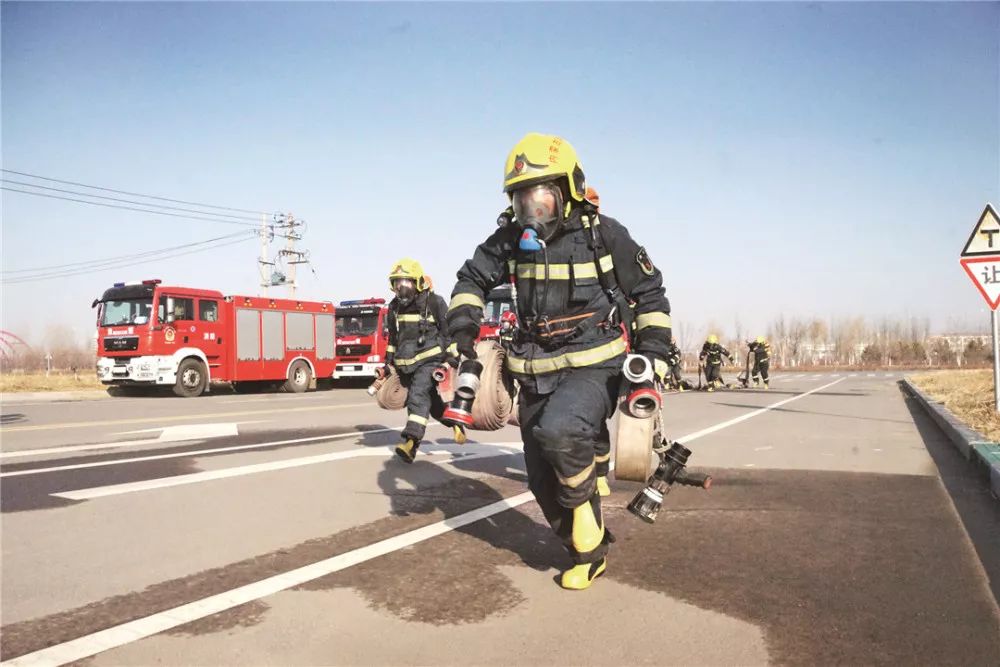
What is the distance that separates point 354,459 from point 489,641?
17.4ft

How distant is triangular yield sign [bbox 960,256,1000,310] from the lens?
1209 centimetres

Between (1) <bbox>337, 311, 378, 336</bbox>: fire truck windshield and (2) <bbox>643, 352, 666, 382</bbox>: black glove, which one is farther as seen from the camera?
(1) <bbox>337, 311, 378, 336</bbox>: fire truck windshield

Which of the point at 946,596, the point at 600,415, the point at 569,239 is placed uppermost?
the point at 569,239

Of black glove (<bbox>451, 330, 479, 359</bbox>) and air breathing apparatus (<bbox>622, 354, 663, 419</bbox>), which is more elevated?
black glove (<bbox>451, 330, 479, 359</bbox>)

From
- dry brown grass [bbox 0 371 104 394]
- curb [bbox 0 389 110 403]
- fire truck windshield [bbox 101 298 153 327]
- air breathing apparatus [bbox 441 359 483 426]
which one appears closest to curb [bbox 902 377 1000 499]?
air breathing apparatus [bbox 441 359 483 426]

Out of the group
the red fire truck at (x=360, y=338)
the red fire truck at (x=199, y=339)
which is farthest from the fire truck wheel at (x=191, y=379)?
the red fire truck at (x=360, y=338)

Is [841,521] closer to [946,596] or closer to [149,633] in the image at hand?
[946,596]

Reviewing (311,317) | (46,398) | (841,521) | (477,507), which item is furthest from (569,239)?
(311,317)

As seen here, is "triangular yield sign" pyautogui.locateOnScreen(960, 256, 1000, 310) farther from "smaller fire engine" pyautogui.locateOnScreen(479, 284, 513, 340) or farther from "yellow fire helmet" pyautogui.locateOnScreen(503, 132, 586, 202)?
"smaller fire engine" pyautogui.locateOnScreen(479, 284, 513, 340)

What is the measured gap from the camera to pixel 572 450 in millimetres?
3898

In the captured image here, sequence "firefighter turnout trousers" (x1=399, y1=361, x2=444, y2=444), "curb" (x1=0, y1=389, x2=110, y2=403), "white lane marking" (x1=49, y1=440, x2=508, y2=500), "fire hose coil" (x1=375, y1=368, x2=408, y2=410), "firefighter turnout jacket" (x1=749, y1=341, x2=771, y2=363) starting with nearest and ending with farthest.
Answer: "white lane marking" (x1=49, y1=440, x2=508, y2=500), "firefighter turnout trousers" (x1=399, y1=361, x2=444, y2=444), "fire hose coil" (x1=375, y1=368, x2=408, y2=410), "curb" (x1=0, y1=389, x2=110, y2=403), "firefighter turnout jacket" (x1=749, y1=341, x2=771, y2=363)

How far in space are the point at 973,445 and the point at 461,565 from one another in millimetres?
6809

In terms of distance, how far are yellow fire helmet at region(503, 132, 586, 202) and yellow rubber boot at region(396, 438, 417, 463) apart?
3.77m

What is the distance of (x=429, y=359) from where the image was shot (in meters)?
8.30
